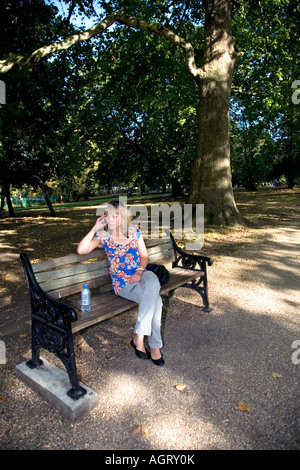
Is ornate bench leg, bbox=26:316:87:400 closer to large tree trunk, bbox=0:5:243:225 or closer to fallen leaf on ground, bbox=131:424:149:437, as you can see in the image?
fallen leaf on ground, bbox=131:424:149:437

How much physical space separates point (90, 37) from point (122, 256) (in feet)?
25.2

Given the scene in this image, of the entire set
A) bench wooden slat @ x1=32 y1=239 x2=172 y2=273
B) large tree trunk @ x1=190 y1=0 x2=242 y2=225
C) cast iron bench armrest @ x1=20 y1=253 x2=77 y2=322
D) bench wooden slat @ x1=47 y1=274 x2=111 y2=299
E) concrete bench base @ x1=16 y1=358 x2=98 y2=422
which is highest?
large tree trunk @ x1=190 y1=0 x2=242 y2=225

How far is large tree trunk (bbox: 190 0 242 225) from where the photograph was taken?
9.44 m

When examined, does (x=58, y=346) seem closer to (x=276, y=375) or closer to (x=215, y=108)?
(x=276, y=375)

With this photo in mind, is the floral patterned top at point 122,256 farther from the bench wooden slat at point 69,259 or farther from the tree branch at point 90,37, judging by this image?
the tree branch at point 90,37

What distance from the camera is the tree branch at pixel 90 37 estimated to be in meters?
7.32

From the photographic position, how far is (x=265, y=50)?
14.9m

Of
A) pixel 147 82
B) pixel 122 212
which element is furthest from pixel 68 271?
pixel 147 82

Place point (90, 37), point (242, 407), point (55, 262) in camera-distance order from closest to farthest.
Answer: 1. point (242, 407)
2. point (55, 262)
3. point (90, 37)

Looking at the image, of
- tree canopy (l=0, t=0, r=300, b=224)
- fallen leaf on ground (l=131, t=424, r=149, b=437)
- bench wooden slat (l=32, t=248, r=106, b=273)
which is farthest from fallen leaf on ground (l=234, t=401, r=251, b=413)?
tree canopy (l=0, t=0, r=300, b=224)

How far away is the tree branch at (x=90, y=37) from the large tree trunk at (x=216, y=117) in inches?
22.8

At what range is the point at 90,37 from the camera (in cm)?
838

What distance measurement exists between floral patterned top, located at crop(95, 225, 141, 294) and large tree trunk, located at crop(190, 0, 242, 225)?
6422mm

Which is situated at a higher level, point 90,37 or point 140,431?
point 90,37
